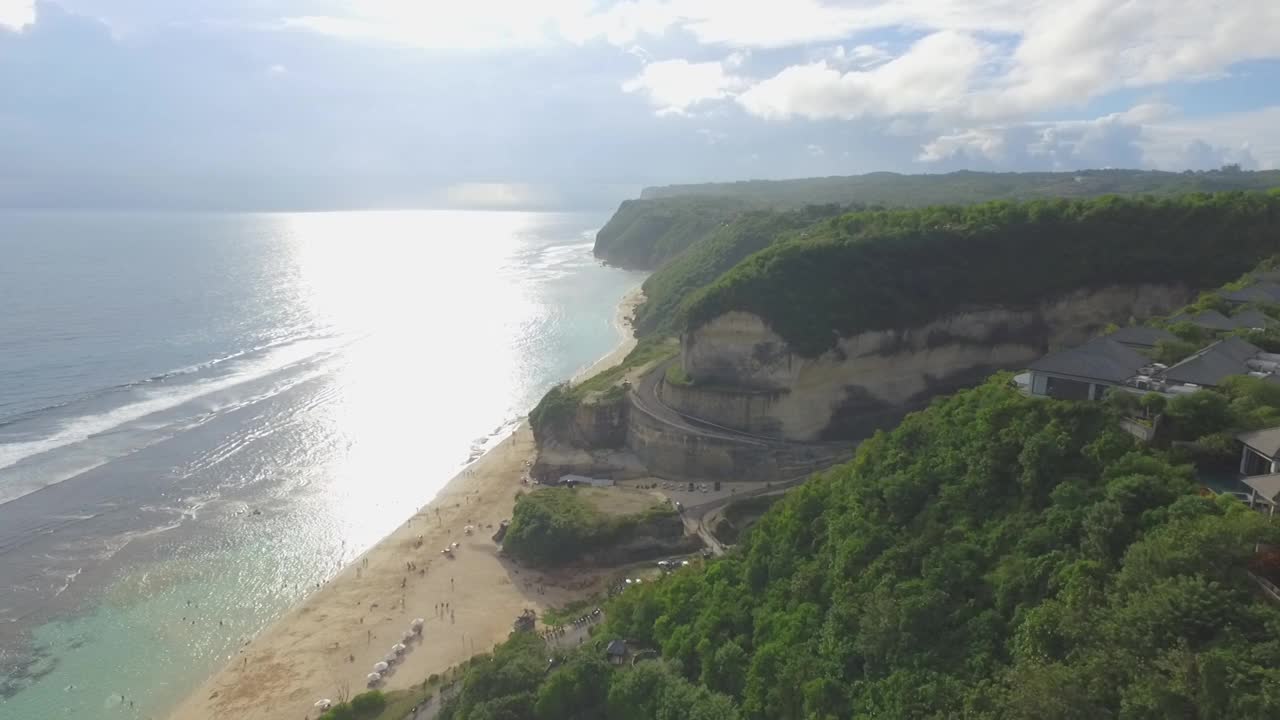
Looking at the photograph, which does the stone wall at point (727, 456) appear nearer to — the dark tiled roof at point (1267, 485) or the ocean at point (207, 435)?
the ocean at point (207, 435)

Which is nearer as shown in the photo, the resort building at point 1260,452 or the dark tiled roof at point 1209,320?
the resort building at point 1260,452

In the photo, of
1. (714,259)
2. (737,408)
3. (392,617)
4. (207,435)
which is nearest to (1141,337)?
(737,408)

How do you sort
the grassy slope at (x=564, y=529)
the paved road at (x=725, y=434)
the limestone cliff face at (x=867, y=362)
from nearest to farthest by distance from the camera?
the grassy slope at (x=564, y=529) < the paved road at (x=725, y=434) < the limestone cliff face at (x=867, y=362)

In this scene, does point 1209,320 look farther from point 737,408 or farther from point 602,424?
point 602,424

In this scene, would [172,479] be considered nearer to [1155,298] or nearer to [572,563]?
[572,563]

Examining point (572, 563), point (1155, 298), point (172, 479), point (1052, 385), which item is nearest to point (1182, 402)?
point (1052, 385)

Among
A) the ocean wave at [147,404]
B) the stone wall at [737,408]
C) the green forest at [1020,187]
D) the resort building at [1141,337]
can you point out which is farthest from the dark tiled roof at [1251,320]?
the green forest at [1020,187]
